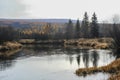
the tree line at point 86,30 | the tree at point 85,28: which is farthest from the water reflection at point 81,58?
the tree at point 85,28

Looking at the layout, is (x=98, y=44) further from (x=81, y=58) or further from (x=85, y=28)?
(x=85, y=28)

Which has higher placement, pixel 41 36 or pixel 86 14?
pixel 86 14

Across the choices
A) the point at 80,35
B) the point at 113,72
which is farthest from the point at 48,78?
the point at 80,35

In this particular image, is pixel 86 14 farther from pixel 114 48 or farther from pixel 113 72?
pixel 113 72

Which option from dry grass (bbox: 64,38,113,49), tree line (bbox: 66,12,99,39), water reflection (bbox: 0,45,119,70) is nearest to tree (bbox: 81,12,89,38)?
tree line (bbox: 66,12,99,39)

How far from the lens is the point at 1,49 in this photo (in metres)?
72.9

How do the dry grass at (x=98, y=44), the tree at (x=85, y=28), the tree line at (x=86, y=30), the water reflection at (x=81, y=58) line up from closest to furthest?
the water reflection at (x=81, y=58), the dry grass at (x=98, y=44), the tree line at (x=86, y=30), the tree at (x=85, y=28)

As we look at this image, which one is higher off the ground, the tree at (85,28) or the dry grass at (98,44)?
the tree at (85,28)

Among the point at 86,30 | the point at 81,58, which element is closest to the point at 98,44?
the point at 81,58

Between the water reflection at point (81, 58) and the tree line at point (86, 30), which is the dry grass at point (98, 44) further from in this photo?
the tree line at point (86, 30)

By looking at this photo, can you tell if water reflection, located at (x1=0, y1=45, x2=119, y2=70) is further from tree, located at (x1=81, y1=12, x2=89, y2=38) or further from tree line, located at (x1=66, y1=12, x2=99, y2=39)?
tree, located at (x1=81, y1=12, x2=89, y2=38)

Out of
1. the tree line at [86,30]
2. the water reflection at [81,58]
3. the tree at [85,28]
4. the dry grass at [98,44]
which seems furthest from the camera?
the tree at [85,28]

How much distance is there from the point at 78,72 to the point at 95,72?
76.5 inches

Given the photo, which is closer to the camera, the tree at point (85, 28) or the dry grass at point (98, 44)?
the dry grass at point (98, 44)
